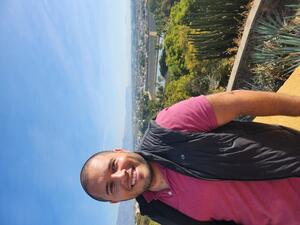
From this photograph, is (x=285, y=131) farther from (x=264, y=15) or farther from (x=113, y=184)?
(x=264, y=15)

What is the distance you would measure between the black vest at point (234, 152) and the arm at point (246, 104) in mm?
92

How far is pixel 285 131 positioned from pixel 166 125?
2.45 ft

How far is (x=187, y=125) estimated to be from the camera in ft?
9.05

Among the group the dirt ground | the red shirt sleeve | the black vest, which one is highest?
the red shirt sleeve

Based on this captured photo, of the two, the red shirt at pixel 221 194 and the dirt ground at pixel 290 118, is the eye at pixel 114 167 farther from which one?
the dirt ground at pixel 290 118

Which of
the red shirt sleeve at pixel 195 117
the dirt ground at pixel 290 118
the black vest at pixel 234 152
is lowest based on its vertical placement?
the dirt ground at pixel 290 118

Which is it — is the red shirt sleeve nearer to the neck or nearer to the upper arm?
the upper arm

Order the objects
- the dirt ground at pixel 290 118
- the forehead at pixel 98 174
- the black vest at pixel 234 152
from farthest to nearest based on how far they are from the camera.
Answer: the dirt ground at pixel 290 118 → the forehead at pixel 98 174 → the black vest at pixel 234 152

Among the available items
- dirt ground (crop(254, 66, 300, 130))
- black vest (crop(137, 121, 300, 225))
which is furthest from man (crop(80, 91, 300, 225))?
dirt ground (crop(254, 66, 300, 130))

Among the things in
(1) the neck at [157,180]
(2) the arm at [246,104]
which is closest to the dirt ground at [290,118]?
(2) the arm at [246,104]

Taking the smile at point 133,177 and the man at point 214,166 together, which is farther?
the smile at point 133,177

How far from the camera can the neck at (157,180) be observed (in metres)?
2.90

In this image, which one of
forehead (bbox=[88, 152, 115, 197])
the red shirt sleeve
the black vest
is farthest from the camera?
forehead (bbox=[88, 152, 115, 197])

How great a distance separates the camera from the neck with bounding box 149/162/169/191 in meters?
2.90
